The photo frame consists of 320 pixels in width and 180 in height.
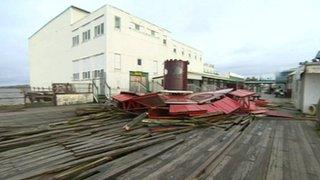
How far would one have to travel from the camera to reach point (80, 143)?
7.06 m

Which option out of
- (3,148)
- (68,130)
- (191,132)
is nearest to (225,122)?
(191,132)

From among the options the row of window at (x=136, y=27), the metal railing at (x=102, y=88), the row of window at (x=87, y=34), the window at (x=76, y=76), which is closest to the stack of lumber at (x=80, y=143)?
the metal railing at (x=102, y=88)

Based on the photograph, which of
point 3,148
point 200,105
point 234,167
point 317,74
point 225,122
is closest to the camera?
point 234,167

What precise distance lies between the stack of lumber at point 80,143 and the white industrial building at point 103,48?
17.4 metres

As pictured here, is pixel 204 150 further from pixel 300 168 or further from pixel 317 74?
pixel 317 74

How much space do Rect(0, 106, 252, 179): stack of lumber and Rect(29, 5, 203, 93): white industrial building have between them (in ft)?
57.1

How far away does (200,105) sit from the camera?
12.0 m

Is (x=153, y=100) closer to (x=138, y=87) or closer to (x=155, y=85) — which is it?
(x=138, y=87)

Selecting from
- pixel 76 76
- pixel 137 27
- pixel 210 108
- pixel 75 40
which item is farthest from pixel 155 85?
pixel 210 108


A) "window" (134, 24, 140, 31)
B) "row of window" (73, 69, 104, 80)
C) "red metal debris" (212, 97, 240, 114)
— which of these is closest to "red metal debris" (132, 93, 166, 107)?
"red metal debris" (212, 97, 240, 114)

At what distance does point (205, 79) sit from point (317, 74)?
86.2 ft

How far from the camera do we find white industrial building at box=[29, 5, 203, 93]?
27.6 m

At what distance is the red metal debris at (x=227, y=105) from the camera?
12.4 m

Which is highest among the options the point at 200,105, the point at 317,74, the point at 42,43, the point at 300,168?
the point at 42,43
